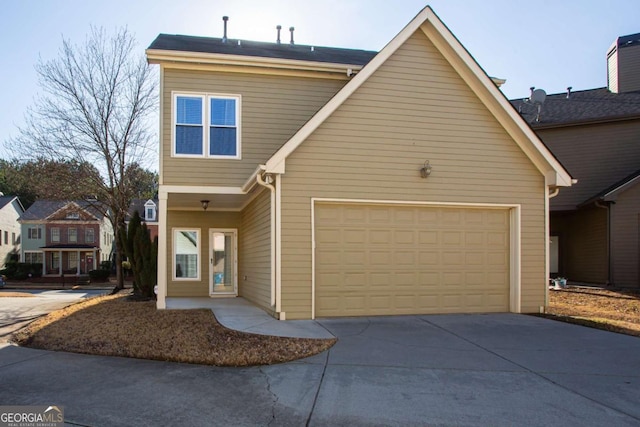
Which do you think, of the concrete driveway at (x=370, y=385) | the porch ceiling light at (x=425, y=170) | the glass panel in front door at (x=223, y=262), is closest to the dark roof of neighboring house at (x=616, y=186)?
the porch ceiling light at (x=425, y=170)

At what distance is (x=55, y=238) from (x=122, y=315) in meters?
37.9

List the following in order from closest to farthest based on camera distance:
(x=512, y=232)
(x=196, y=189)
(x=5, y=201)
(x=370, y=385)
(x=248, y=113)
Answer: (x=370, y=385)
(x=512, y=232)
(x=196, y=189)
(x=248, y=113)
(x=5, y=201)

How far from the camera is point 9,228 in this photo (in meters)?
45.6

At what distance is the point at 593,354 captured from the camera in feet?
24.3

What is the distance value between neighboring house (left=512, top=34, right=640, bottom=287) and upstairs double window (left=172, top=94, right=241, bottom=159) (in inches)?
507

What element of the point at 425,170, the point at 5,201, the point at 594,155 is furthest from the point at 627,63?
the point at 5,201

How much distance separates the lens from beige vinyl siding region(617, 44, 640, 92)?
71.4 ft

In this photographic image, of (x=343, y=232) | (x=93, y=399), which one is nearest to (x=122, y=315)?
(x=343, y=232)

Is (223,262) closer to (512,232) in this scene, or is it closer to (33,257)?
(512,232)

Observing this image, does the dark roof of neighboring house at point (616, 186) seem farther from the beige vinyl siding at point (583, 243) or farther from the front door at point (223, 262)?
the front door at point (223, 262)

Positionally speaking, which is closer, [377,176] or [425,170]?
[377,176]

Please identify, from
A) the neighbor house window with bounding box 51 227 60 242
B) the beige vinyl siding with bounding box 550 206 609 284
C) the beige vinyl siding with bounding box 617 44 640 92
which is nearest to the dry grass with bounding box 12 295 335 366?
the beige vinyl siding with bounding box 550 206 609 284

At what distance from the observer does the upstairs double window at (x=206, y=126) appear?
39.2 feet

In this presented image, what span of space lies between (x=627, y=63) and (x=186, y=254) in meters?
20.6
